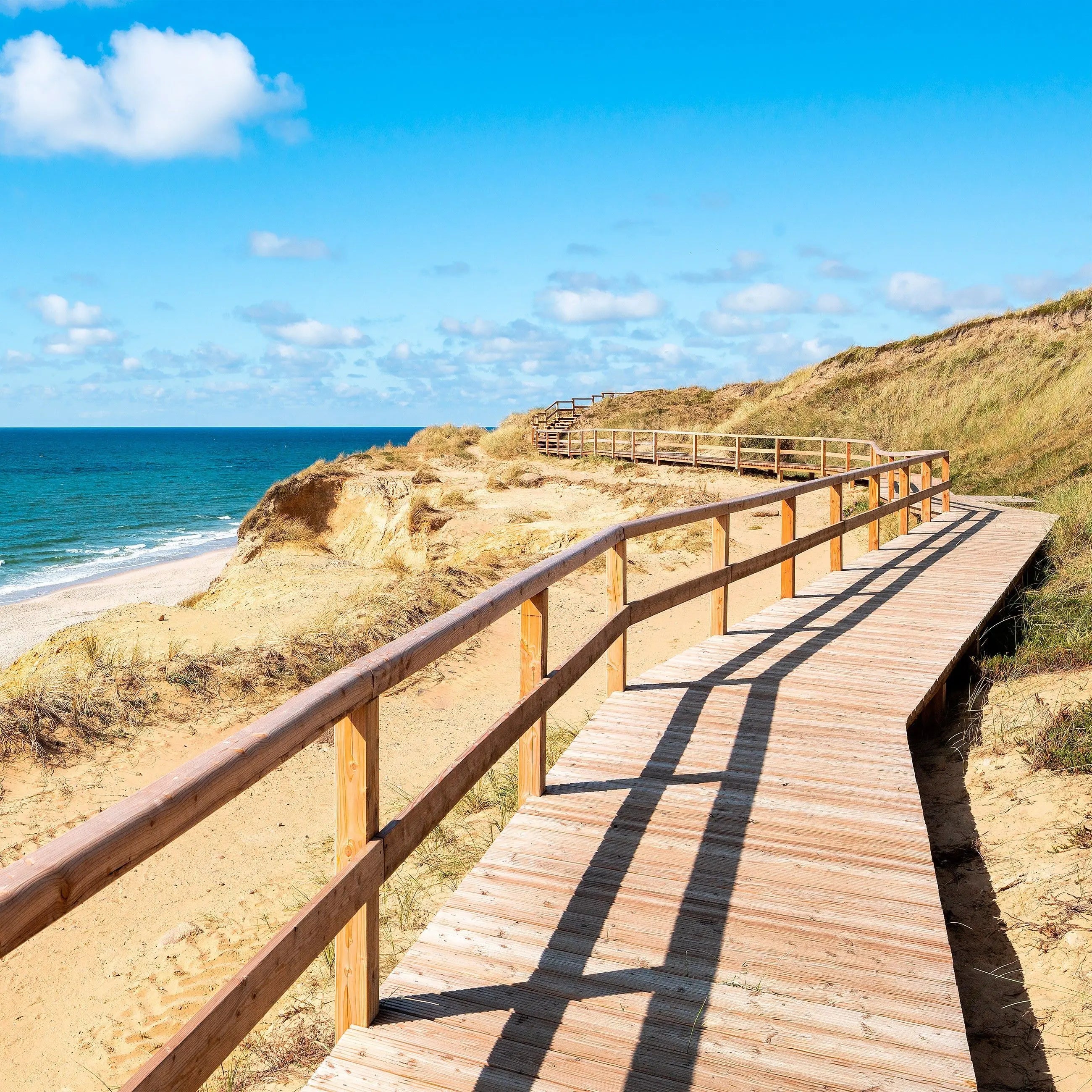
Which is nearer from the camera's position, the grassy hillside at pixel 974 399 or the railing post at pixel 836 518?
the railing post at pixel 836 518

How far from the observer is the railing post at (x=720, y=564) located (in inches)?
259

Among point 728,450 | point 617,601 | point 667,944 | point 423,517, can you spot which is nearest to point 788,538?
point 617,601

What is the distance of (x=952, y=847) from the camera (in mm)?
4637

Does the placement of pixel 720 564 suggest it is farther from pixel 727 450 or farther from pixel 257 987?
pixel 727 450

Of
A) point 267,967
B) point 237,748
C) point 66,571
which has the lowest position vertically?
point 66,571

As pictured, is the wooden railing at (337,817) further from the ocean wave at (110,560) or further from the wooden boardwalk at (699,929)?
the ocean wave at (110,560)

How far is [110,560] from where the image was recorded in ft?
115

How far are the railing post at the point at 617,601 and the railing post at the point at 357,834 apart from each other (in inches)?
107

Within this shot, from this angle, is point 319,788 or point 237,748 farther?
point 319,788

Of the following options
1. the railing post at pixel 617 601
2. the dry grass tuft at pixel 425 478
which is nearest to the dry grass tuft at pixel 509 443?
the dry grass tuft at pixel 425 478

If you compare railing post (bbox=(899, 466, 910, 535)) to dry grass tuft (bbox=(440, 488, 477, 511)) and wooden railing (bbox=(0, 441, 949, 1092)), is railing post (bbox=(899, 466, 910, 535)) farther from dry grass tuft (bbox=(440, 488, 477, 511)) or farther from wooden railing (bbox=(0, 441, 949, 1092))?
dry grass tuft (bbox=(440, 488, 477, 511))

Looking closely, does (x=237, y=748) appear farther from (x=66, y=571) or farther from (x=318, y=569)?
(x=66, y=571)

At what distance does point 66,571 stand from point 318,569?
788 inches

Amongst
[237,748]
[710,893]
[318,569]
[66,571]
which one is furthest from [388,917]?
[66,571]
